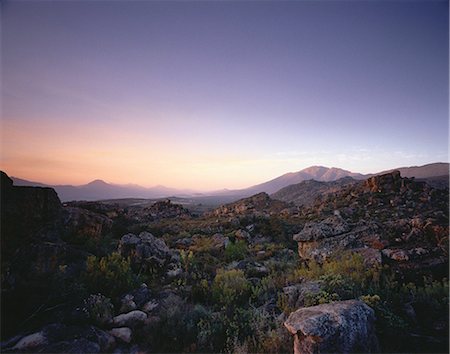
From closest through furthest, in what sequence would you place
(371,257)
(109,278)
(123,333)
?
(123,333), (109,278), (371,257)

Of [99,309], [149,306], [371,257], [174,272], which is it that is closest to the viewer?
[99,309]

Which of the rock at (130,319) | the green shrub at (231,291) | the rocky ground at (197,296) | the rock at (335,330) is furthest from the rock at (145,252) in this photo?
the rock at (335,330)

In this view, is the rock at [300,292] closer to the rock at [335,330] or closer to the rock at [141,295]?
the rock at [335,330]

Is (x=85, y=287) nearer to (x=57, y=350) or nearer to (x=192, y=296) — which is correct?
(x=57, y=350)

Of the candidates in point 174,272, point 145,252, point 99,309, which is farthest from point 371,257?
point 145,252

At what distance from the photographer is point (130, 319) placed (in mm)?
4574

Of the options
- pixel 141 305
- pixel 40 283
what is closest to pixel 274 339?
pixel 141 305

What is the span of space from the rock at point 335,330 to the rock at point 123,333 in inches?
106

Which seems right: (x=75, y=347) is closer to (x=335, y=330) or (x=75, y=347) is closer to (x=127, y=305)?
(x=127, y=305)

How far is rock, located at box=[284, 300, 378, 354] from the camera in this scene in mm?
3252

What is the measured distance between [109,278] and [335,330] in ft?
15.5

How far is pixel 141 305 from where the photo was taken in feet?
17.3

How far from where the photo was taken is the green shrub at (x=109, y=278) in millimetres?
5434

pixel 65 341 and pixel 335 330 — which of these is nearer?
pixel 335 330
